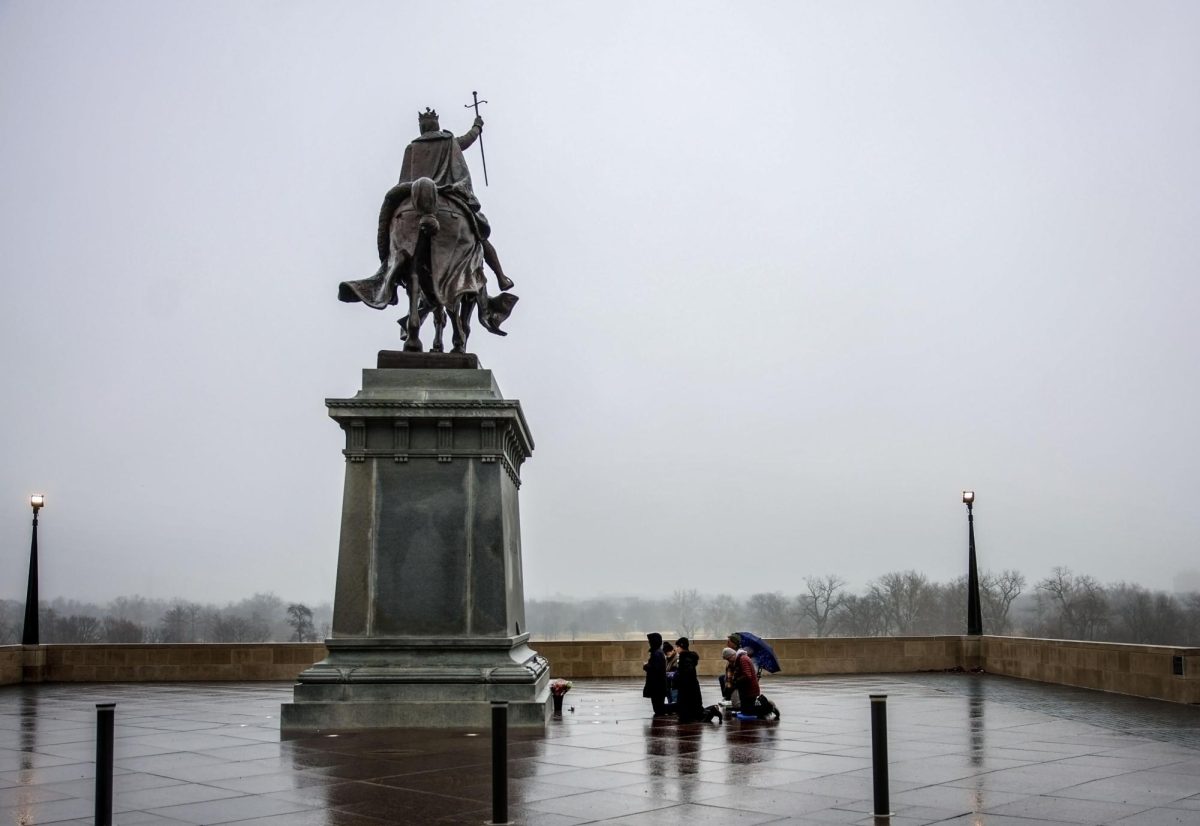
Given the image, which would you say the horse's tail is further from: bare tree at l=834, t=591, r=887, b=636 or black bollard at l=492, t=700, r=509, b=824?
bare tree at l=834, t=591, r=887, b=636

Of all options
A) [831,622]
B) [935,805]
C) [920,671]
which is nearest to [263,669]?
[920,671]

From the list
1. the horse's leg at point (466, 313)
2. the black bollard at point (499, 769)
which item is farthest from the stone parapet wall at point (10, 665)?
the black bollard at point (499, 769)

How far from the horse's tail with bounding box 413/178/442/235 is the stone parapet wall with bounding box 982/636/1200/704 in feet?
41.4

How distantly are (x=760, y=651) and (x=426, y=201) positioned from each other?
8.00m

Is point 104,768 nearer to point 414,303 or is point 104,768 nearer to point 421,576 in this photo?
point 421,576

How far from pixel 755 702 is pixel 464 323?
655cm

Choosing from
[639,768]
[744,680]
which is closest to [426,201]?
[744,680]

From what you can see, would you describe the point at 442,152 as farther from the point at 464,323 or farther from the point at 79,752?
the point at 79,752

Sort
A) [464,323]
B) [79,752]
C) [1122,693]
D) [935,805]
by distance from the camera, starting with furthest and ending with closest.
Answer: [1122,693] < [464,323] < [79,752] < [935,805]

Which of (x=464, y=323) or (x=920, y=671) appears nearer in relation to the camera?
(x=464, y=323)

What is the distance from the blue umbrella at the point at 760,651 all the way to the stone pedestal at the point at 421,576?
342cm

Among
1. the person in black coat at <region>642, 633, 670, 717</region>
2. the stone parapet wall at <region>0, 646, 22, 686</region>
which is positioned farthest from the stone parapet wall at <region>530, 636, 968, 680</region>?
the stone parapet wall at <region>0, 646, 22, 686</region>

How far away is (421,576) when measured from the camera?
1509 cm

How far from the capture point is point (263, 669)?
1030 inches
